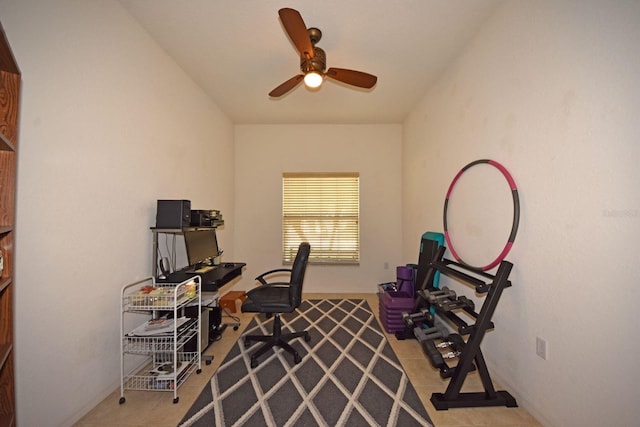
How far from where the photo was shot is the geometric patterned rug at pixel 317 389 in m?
1.63

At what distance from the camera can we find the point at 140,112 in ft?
7.00

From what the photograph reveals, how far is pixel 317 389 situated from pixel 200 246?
178 cm

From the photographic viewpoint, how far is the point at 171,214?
2.21 metres

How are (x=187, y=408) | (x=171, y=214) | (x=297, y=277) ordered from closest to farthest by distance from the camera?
(x=187, y=408) → (x=171, y=214) → (x=297, y=277)

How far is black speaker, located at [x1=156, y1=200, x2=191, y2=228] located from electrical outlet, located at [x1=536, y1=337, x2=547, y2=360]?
2.69 metres

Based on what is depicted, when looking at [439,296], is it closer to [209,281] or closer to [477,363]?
[477,363]

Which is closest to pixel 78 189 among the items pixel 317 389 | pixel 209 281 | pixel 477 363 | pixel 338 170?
pixel 209 281

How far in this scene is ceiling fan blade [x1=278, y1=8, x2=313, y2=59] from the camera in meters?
1.56

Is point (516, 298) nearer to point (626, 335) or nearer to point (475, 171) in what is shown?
point (626, 335)

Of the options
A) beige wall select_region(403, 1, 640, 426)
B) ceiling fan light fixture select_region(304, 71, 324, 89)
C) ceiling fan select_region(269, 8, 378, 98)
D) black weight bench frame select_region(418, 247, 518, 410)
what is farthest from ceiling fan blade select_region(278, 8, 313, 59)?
black weight bench frame select_region(418, 247, 518, 410)

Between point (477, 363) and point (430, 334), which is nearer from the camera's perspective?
point (477, 363)

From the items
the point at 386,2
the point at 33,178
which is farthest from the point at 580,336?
the point at 33,178

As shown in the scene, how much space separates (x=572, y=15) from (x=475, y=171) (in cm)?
111

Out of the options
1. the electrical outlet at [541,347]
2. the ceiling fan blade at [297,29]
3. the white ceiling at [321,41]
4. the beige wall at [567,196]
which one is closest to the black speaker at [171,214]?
the white ceiling at [321,41]
